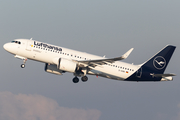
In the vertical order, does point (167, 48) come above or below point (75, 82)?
above

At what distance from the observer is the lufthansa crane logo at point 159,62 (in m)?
56.1

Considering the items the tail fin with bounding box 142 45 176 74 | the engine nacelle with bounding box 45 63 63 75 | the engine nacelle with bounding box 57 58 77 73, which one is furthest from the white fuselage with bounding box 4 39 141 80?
the tail fin with bounding box 142 45 176 74

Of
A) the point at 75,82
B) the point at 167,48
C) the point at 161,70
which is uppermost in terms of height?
the point at 167,48

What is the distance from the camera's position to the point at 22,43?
166 feet

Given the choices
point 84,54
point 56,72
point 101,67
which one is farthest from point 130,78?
point 56,72

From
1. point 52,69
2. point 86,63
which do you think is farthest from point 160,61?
point 52,69

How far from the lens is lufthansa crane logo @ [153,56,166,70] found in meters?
56.1

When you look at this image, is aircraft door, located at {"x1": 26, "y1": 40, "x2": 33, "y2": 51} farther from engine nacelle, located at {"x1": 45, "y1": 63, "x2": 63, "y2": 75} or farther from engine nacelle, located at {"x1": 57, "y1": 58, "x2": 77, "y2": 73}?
engine nacelle, located at {"x1": 45, "y1": 63, "x2": 63, "y2": 75}

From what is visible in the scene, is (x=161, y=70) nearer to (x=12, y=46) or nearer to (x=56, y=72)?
(x=56, y=72)

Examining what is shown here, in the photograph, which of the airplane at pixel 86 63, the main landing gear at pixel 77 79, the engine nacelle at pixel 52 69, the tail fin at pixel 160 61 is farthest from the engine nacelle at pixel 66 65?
the tail fin at pixel 160 61

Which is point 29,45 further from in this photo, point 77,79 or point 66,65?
point 77,79

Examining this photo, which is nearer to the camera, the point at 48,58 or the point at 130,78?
the point at 48,58

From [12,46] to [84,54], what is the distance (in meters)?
11.6

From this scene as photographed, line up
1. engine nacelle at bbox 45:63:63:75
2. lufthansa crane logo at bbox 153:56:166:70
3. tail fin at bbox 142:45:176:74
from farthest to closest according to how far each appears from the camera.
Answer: lufthansa crane logo at bbox 153:56:166:70, tail fin at bbox 142:45:176:74, engine nacelle at bbox 45:63:63:75
